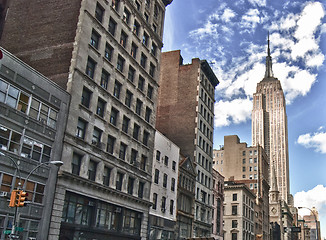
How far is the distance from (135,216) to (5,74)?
2348 centimetres

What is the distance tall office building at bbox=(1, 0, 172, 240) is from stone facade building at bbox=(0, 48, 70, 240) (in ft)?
4.23

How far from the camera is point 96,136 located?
4022cm

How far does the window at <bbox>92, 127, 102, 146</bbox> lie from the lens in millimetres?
39906

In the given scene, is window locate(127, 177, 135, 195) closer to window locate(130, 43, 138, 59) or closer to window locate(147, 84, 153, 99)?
window locate(147, 84, 153, 99)

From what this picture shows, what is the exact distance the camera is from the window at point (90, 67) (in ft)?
131

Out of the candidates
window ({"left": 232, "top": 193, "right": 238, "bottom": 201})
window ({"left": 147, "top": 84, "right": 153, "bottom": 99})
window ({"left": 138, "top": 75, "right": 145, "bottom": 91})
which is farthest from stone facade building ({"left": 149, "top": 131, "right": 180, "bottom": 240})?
window ({"left": 232, "top": 193, "right": 238, "bottom": 201})

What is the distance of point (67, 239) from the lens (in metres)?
35.2

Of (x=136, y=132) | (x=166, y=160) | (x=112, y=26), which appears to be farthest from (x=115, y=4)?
(x=166, y=160)

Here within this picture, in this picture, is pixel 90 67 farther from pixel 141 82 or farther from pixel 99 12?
pixel 141 82

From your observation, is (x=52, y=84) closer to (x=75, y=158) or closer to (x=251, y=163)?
(x=75, y=158)

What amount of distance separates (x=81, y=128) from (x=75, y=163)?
3515mm

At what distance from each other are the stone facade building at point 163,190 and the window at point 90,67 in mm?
16258

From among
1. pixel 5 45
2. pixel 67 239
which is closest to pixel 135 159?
pixel 67 239

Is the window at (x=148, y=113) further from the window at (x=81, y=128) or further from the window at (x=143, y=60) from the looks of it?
the window at (x=81, y=128)
